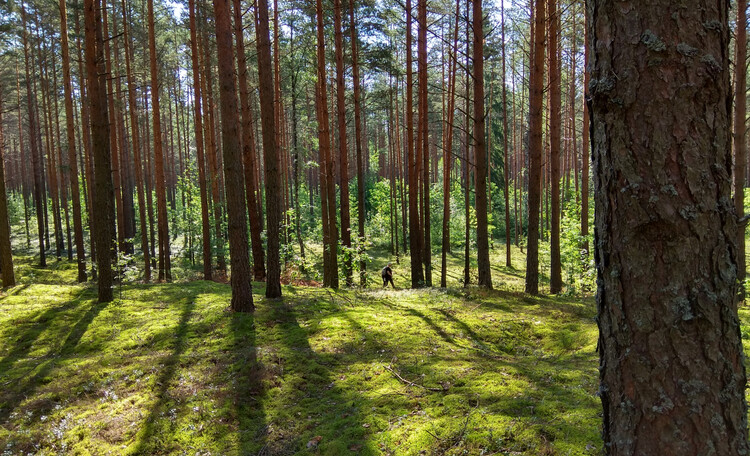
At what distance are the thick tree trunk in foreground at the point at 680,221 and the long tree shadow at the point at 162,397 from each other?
4.15 metres

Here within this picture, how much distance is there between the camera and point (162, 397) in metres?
4.77

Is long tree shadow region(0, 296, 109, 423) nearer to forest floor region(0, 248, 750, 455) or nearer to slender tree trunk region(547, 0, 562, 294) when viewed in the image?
forest floor region(0, 248, 750, 455)

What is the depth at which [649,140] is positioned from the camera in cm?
140

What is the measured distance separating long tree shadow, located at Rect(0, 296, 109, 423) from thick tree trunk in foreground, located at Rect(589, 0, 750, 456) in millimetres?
5803

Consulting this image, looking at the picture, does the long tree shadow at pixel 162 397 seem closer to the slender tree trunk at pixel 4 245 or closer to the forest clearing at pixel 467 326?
the forest clearing at pixel 467 326

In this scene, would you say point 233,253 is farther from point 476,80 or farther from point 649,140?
point 649,140

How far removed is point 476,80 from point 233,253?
655cm

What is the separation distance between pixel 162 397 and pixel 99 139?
19.6 ft

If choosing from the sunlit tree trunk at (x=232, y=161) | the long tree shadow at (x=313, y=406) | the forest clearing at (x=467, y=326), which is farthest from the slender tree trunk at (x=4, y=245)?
the long tree shadow at (x=313, y=406)

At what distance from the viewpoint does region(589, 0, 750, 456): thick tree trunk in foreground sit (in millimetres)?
1382

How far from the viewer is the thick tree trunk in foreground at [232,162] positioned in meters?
7.42

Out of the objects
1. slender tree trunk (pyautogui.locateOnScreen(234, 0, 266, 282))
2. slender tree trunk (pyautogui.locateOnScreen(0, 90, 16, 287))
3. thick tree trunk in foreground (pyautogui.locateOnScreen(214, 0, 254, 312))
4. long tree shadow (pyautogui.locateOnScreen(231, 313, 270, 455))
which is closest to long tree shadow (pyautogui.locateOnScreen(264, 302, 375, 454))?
long tree shadow (pyautogui.locateOnScreen(231, 313, 270, 455))

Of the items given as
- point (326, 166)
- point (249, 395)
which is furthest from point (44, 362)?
point (326, 166)

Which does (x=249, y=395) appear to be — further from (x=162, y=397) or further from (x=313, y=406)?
(x=162, y=397)
